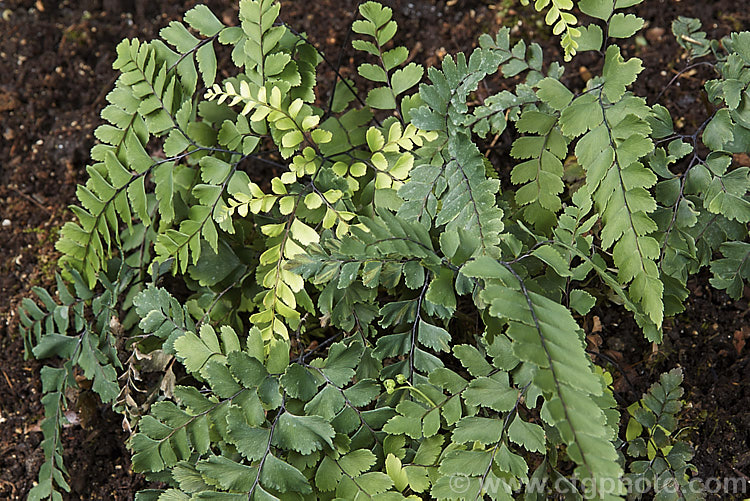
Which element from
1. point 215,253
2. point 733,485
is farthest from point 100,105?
point 733,485

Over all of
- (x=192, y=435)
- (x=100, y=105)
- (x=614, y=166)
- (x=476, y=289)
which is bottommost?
(x=192, y=435)

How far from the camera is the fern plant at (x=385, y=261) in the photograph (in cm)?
126

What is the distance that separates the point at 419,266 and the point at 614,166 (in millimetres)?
449

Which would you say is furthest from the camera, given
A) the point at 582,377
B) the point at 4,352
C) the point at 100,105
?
the point at 100,105

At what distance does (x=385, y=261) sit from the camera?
1330mm

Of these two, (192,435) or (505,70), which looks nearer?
(192,435)

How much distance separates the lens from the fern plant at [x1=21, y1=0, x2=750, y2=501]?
4.12 feet

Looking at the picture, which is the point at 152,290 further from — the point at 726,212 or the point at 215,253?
the point at 726,212

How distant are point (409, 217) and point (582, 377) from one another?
54 cm

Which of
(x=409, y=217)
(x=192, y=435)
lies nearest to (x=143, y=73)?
(x=409, y=217)

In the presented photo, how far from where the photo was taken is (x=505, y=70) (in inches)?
64.3

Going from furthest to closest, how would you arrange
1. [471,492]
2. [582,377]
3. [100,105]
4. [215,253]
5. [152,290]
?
[100,105] < [215,253] < [152,290] < [471,492] < [582,377]

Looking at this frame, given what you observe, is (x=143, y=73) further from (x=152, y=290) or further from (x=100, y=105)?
(x=100, y=105)

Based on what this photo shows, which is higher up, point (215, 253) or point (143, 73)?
point (143, 73)
